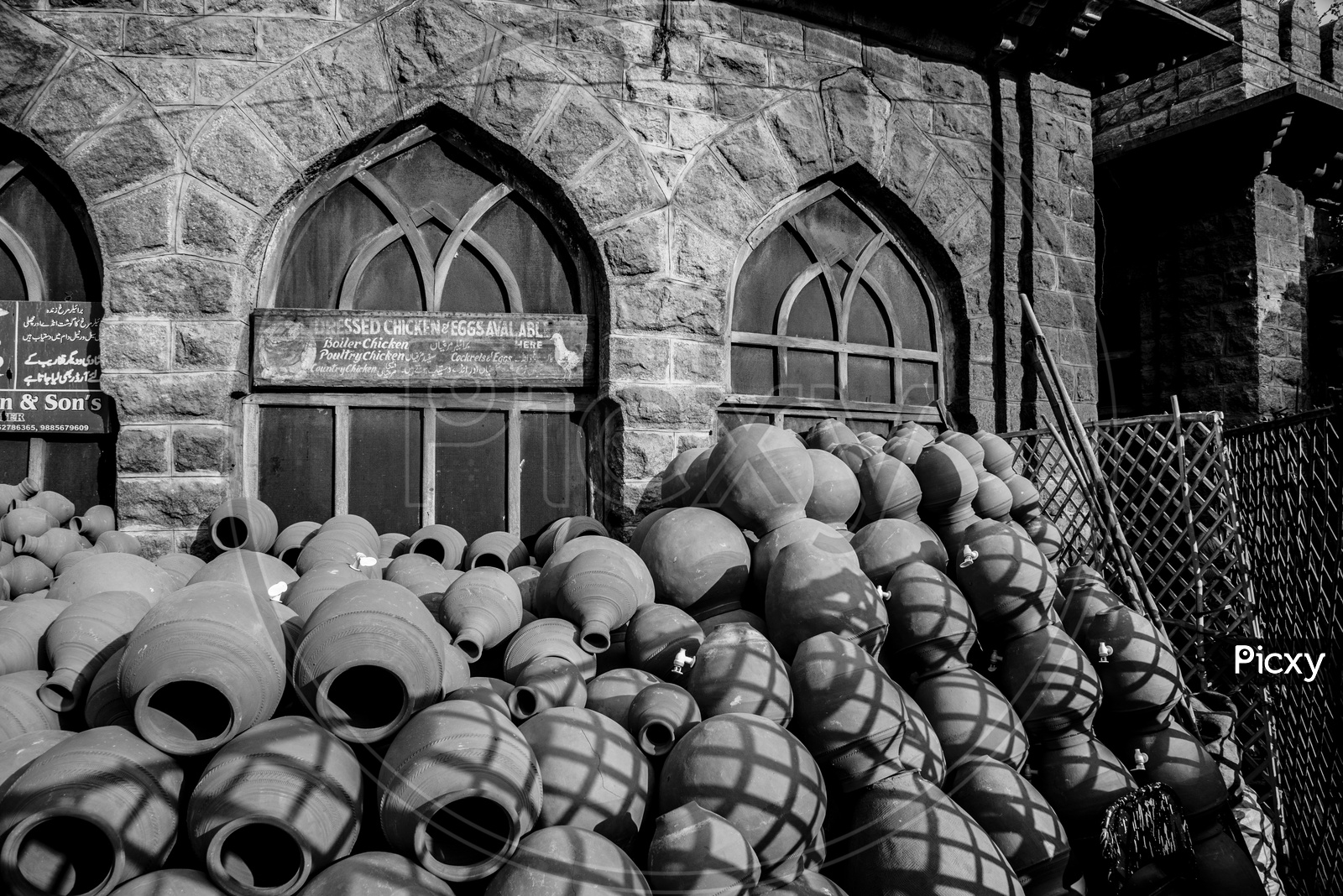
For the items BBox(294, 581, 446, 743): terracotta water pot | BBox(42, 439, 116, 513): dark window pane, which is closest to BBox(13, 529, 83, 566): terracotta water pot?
BBox(42, 439, 116, 513): dark window pane

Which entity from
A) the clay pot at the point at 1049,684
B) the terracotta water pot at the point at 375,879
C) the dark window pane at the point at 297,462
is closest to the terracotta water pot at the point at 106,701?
the terracotta water pot at the point at 375,879

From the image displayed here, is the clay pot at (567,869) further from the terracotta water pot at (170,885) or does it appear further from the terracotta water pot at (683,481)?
the terracotta water pot at (683,481)

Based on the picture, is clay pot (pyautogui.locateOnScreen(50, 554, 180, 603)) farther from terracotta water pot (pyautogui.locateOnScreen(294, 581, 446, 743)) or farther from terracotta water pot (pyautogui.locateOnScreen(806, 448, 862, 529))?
terracotta water pot (pyautogui.locateOnScreen(806, 448, 862, 529))

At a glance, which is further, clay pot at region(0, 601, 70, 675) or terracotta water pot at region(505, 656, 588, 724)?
clay pot at region(0, 601, 70, 675)

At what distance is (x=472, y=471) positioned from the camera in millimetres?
5191

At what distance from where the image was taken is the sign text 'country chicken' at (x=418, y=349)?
488 cm

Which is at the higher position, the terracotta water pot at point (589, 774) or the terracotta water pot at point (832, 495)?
the terracotta water pot at point (832, 495)

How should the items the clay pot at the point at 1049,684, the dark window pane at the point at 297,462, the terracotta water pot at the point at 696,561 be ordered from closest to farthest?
the clay pot at the point at 1049,684
the terracotta water pot at the point at 696,561
the dark window pane at the point at 297,462

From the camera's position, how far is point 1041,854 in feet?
9.22

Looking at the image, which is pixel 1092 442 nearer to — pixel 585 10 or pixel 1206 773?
pixel 1206 773

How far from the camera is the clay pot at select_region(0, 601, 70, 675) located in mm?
2967

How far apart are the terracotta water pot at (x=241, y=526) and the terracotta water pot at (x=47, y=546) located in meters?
0.67

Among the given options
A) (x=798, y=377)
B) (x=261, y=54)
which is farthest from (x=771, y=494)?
(x=261, y=54)

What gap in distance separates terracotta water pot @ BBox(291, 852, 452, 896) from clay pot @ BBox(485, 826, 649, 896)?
18cm
